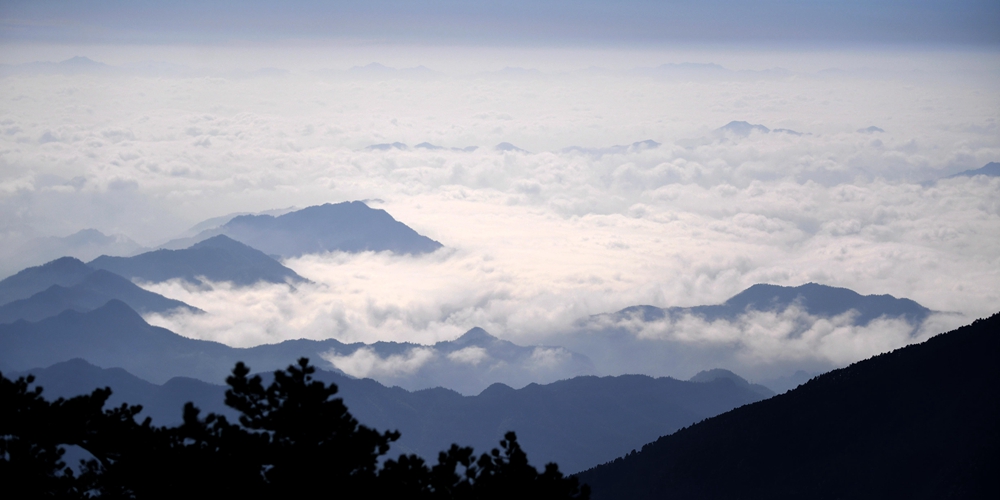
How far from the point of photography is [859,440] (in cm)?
12488

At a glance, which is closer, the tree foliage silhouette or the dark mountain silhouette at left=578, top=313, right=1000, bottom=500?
the tree foliage silhouette

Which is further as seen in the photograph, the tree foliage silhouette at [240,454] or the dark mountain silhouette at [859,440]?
the dark mountain silhouette at [859,440]

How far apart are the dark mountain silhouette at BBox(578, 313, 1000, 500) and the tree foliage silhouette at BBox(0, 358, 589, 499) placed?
106 m

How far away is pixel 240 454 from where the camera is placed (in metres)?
19.9

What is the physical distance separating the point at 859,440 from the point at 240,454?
127 m

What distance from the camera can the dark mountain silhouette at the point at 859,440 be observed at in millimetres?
111750

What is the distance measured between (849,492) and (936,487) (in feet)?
40.6

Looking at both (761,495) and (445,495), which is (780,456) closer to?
→ (761,495)

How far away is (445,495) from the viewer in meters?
20.9

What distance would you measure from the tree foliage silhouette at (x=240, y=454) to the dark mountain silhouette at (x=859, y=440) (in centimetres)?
10579

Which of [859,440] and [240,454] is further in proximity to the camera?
[859,440]

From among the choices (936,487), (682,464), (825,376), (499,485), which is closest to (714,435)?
(682,464)

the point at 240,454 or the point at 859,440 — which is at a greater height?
the point at 859,440

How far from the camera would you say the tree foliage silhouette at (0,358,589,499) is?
64.7 feet
